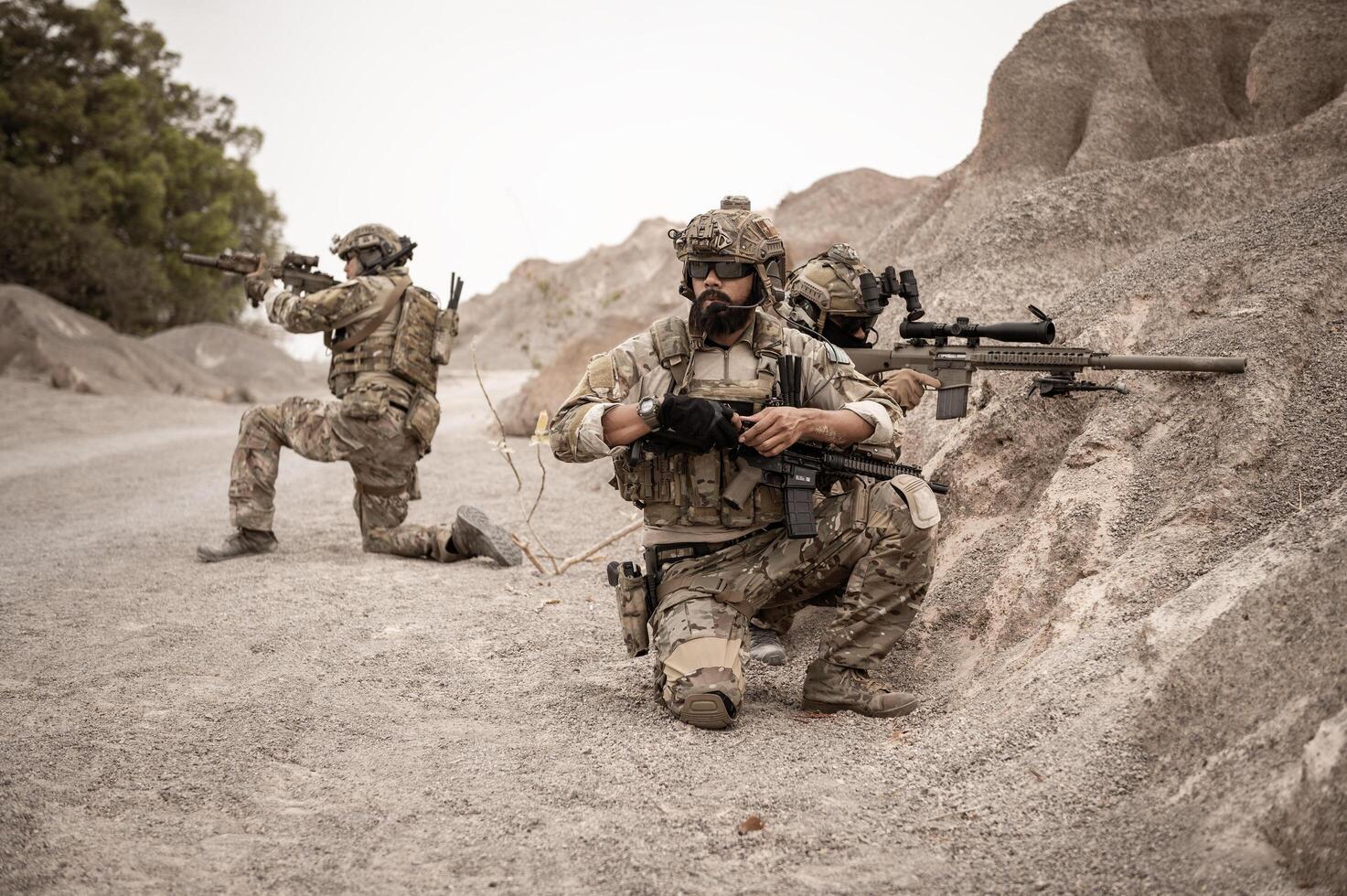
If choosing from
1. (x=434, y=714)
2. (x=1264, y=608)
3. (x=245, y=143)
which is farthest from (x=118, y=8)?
(x=1264, y=608)

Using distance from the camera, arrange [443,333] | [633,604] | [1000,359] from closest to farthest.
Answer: [633,604]
[1000,359]
[443,333]

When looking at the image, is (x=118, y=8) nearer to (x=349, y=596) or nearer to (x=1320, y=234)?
(x=349, y=596)

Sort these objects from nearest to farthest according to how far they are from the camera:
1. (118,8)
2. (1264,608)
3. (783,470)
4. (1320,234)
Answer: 1. (1264,608)
2. (783,470)
3. (1320,234)
4. (118,8)

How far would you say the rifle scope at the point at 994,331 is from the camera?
454 centimetres

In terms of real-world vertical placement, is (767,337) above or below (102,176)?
below

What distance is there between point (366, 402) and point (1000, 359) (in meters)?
3.98

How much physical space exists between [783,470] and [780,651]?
1155 millimetres

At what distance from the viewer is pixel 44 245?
22.6m

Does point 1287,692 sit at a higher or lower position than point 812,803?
higher

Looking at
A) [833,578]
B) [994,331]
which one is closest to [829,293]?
[994,331]

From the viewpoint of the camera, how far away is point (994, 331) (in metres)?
4.64

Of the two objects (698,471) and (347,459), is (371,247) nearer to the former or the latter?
(347,459)

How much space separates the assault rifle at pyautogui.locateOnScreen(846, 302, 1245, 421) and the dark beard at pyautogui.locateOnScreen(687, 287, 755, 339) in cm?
86

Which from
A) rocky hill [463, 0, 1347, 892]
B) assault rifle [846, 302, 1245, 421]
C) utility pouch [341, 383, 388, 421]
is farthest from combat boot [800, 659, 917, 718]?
utility pouch [341, 383, 388, 421]
